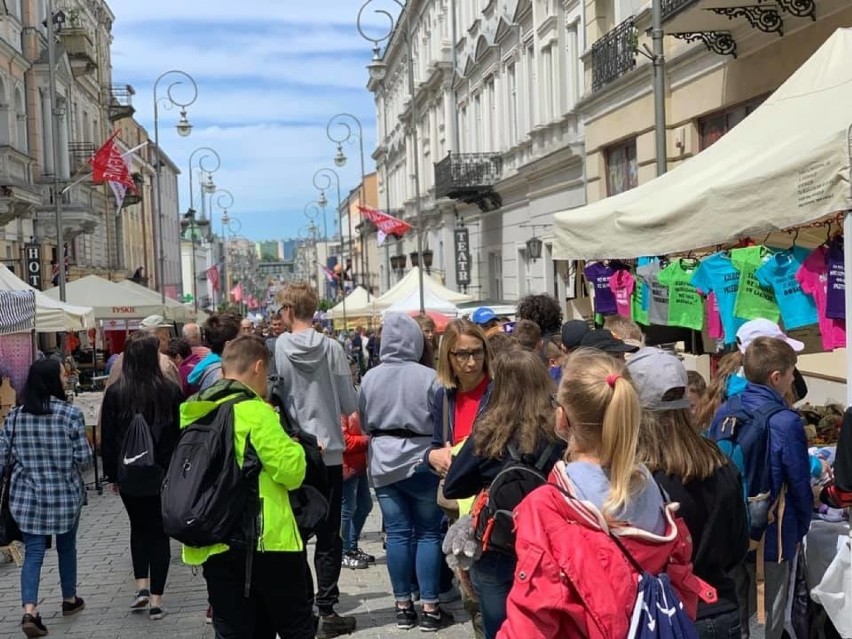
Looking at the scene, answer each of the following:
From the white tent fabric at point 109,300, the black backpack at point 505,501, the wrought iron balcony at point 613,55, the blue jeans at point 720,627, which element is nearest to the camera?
the blue jeans at point 720,627

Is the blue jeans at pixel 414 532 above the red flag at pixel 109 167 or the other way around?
the other way around

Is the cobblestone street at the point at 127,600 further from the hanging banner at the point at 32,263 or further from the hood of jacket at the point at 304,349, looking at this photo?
the hanging banner at the point at 32,263

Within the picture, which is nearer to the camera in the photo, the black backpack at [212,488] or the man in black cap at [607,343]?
the black backpack at [212,488]

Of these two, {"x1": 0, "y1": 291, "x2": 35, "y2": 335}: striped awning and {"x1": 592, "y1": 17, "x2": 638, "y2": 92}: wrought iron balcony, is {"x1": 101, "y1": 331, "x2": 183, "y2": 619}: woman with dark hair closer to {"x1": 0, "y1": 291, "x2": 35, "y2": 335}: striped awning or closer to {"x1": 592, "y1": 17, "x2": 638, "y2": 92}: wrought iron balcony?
{"x1": 0, "y1": 291, "x2": 35, "y2": 335}: striped awning

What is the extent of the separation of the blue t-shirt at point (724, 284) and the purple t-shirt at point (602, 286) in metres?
2.59

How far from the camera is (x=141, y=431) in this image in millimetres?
6723

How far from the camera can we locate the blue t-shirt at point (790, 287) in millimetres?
5793

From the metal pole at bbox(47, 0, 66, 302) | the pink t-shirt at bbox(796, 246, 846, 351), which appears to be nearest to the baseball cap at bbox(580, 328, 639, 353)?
the pink t-shirt at bbox(796, 246, 846, 351)

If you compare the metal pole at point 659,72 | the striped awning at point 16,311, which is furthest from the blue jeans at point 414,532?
the striped awning at point 16,311

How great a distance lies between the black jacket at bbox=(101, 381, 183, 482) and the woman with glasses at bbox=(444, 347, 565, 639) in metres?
3.03

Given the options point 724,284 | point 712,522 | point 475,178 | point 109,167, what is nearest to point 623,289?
point 724,284

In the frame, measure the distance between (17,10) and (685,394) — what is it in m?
31.7

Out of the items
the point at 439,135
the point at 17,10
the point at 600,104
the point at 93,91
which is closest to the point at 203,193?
the point at 93,91

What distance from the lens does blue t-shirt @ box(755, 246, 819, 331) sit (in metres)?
5.79
